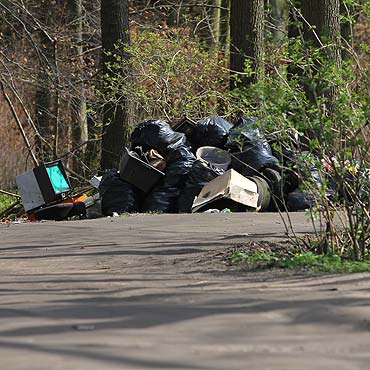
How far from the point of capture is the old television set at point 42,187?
17797mm

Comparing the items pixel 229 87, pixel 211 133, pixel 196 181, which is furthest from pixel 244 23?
pixel 196 181

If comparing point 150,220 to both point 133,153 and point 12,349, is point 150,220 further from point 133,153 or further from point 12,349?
point 12,349

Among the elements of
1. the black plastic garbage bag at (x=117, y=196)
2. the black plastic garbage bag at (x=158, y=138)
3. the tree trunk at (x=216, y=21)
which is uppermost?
the tree trunk at (x=216, y=21)

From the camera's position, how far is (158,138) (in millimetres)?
17688

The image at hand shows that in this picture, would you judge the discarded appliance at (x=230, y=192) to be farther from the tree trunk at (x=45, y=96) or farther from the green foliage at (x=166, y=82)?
the tree trunk at (x=45, y=96)

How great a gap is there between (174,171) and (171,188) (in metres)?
0.28

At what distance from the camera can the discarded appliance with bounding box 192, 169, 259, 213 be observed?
1592 cm

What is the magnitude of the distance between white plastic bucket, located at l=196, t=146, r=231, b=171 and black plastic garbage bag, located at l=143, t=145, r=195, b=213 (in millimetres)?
327

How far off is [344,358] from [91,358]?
1.14 metres

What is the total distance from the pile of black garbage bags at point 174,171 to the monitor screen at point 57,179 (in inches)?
30.0

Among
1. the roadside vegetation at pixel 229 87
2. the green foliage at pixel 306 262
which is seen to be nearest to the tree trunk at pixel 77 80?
the roadside vegetation at pixel 229 87

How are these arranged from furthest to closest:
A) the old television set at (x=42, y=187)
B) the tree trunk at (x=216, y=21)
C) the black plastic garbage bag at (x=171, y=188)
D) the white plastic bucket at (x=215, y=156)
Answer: the tree trunk at (x=216, y=21) < the old television set at (x=42, y=187) < the white plastic bucket at (x=215, y=156) < the black plastic garbage bag at (x=171, y=188)

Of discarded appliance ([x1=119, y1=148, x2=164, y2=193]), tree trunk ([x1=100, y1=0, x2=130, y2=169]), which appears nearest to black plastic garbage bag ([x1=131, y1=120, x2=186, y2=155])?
discarded appliance ([x1=119, y1=148, x2=164, y2=193])

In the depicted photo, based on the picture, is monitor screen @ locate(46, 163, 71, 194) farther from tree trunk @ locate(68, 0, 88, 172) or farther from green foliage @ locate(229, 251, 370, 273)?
tree trunk @ locate(68, 0, 88, 172)
